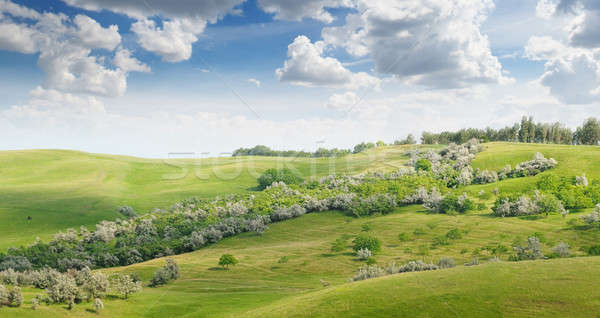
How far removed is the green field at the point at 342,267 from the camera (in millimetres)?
13023

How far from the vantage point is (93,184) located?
92.6 meters

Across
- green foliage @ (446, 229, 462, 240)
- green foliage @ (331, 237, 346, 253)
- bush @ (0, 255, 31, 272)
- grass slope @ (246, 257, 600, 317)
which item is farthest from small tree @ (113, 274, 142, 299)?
green foliage @ (446, 229, 462, 240)

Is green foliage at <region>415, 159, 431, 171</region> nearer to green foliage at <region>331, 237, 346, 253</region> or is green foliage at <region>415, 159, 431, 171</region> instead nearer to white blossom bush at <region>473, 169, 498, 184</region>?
white blossom bush at <region>473, 169, 498, 184</region>

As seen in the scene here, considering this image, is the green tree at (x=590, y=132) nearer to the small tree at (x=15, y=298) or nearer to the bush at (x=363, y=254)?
the bush at (x=363, y=254)

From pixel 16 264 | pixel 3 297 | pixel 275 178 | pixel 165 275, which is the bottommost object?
pixel 16 264

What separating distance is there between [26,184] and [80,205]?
29.7m

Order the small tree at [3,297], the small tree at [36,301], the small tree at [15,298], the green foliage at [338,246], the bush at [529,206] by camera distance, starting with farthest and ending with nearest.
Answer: the bush at [529,206]
the green foliage at [338,246]
the small tree at [15,298]
the small tree at [36,301]
the small tree at [3,297]

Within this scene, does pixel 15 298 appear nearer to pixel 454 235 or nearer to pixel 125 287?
pixel 125 287

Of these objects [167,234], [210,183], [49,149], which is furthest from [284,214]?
[49,149]

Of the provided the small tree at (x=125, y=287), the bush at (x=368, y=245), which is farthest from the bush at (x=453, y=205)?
the small tree at (x=125, y=287)

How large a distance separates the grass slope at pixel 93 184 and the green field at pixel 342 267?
1.84 feet

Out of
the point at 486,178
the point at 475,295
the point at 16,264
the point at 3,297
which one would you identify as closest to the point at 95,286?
the point at 3,297

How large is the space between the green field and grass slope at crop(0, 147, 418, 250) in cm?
56

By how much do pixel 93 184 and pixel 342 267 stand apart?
82285mm
